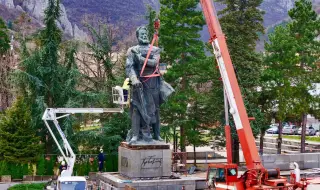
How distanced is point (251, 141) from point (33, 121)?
44.8ft

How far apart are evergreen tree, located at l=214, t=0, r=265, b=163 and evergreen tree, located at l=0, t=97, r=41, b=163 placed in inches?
395

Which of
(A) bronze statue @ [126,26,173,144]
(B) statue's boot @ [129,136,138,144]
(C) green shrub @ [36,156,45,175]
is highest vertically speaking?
(A) bronze statue @ [126,26,173,144]

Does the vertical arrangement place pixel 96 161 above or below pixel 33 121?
below

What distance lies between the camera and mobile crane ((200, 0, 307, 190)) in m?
14.2

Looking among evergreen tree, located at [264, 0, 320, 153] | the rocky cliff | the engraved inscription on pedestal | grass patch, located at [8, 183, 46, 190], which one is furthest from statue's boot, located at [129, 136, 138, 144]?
the rocky cliff

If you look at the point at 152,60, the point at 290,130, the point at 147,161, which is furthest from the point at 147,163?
the point at 290,130

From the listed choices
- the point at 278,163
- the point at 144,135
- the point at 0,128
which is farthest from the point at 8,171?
the point at 278,163

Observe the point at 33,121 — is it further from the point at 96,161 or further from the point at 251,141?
the point at 251,141

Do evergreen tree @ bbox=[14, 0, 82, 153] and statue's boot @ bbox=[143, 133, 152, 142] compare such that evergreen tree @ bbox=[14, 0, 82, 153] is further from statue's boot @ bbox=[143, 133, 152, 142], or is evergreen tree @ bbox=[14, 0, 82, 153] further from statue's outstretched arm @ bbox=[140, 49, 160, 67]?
statue's outstretched arm @ bbox=[140, 49, 160, 67]

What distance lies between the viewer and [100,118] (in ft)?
89.0

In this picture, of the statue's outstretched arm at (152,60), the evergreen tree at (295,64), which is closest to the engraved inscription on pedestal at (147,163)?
the statue's outstretched arm at (152,60)
